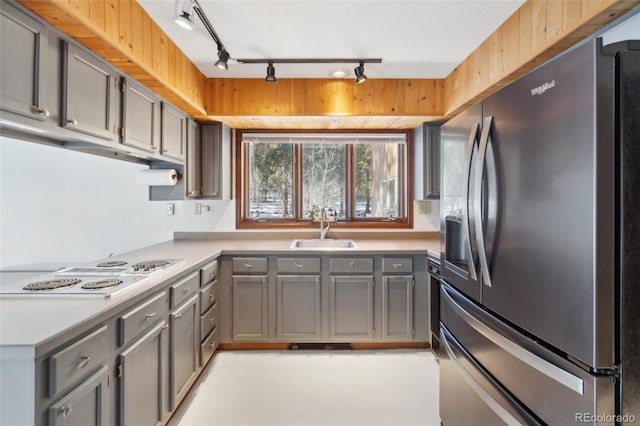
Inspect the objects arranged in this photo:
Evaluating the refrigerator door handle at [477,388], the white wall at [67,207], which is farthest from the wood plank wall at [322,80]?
the refrigerator door handle at [477,388]

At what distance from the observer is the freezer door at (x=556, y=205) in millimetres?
752

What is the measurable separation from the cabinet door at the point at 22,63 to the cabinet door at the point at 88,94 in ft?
0.39

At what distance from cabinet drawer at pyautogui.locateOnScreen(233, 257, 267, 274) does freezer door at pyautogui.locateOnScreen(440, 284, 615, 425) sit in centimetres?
171

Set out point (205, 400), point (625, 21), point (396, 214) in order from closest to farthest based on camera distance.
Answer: point (625, 21)
point (205, 400)
point (396, 214)

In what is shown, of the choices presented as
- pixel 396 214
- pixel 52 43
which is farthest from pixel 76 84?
pixel 396 214

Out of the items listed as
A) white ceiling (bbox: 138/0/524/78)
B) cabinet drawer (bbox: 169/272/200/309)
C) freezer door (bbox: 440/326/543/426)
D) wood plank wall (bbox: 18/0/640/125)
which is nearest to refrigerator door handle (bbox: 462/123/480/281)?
freezer door (bbox: 440/326/543/426)

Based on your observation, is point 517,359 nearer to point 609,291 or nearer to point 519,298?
point 519,298

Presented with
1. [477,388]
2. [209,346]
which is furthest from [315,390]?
[477,388]

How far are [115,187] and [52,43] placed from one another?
58.9 inches

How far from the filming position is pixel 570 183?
819 mm

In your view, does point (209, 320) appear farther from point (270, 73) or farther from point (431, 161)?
point (431, 161)

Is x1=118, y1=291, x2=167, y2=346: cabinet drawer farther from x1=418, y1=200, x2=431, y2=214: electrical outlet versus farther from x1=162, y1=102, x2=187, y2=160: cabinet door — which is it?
x1=418, y1=200, x2=431, y2=214: electrical outlet

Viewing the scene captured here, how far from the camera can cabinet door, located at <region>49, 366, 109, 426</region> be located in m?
0.97

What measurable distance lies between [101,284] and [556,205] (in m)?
1.80
